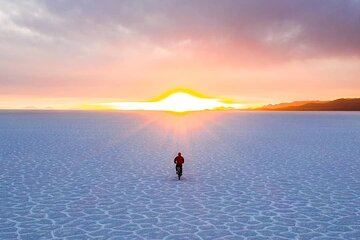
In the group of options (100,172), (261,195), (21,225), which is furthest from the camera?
(100,172)

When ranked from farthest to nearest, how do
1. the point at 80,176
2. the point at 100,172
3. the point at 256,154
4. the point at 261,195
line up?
the point at 256,154 → the point at 100,172 → the point at 80,176 → the point at 261,195

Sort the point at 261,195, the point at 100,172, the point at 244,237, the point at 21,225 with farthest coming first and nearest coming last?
the point at 100,172, the point at 261,195, the point at 21,225, the point at 244,237

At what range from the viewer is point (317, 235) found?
704 cm

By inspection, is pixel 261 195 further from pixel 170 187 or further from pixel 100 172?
pixel 100 172

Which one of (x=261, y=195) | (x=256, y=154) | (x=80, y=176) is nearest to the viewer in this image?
(x=261, y=195)

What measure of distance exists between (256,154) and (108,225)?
13788 mm

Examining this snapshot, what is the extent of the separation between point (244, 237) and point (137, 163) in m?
10.1

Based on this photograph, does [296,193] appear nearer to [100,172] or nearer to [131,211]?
[131,211]

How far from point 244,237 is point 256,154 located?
13.7 meters

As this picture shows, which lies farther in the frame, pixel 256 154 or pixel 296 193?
pixel 256 154

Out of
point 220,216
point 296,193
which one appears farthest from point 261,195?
point 220,216

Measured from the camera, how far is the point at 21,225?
24.7 ft

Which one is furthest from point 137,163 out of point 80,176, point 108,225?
point 108,225

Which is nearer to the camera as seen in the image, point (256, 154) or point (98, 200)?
point (98, 200)
